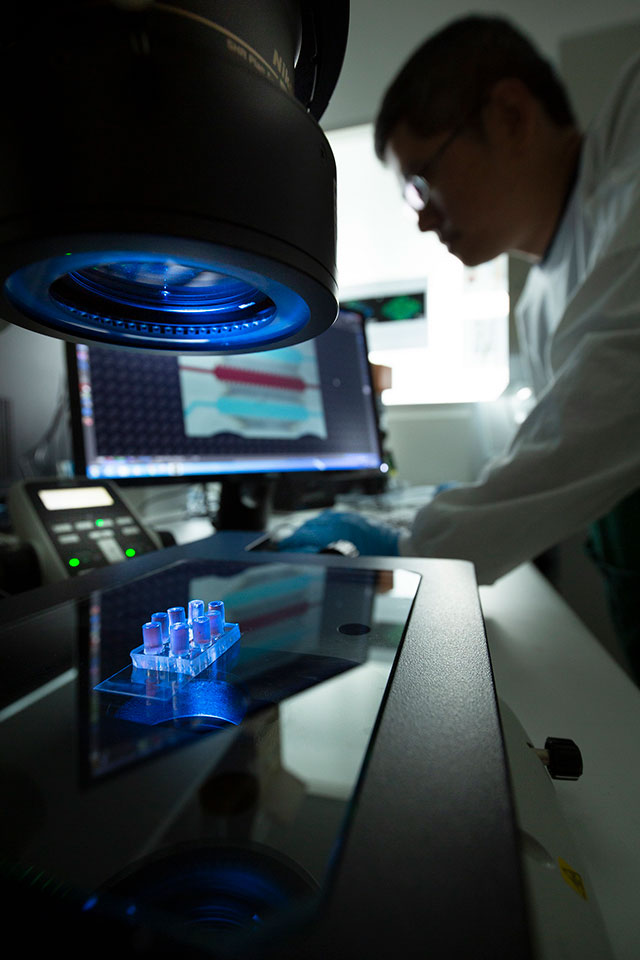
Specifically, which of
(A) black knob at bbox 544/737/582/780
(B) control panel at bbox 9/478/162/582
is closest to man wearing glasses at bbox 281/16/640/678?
(B) control panel at bbox 9/478/162/582

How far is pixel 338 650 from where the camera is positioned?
314 millimetres

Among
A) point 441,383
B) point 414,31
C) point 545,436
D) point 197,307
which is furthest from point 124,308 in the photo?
point 441,383

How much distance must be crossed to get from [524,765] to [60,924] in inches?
8.5

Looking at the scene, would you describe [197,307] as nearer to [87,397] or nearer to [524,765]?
[524,765]

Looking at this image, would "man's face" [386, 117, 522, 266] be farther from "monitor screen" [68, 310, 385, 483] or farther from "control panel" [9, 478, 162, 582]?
"control panel" [9, 478, 162, 582]

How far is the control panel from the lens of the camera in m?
0.58

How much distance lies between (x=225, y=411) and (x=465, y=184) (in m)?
0.70

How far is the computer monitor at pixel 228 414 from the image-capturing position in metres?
0.75

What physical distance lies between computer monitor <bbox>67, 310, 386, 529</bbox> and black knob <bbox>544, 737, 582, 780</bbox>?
23.3 inches

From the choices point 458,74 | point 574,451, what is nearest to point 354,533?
point 574,451

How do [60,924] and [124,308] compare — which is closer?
[60,924]

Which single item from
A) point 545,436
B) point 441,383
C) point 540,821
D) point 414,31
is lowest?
point 540,821

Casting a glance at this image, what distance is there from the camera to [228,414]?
0.93 metres

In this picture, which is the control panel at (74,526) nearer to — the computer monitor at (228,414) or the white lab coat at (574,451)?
the computer monitor at (228,414)
